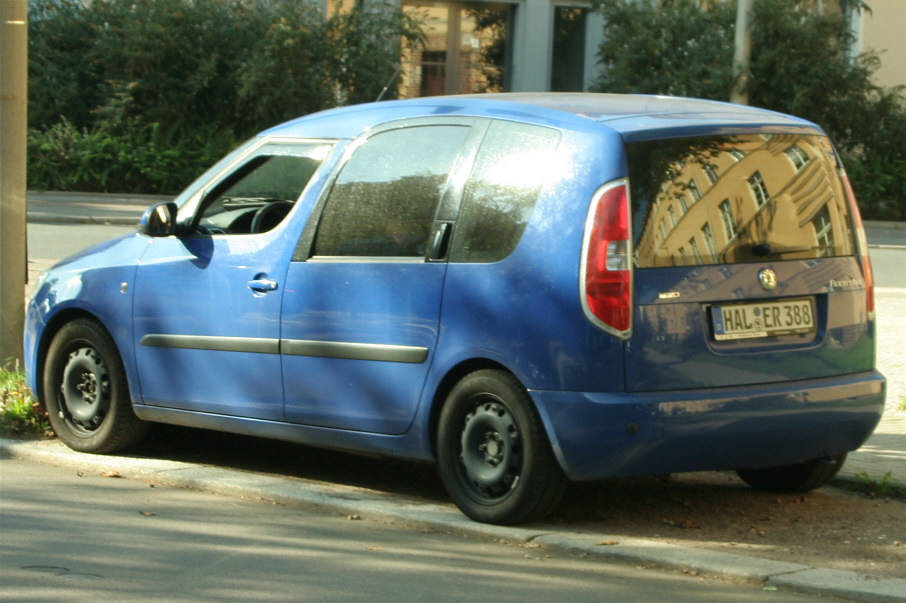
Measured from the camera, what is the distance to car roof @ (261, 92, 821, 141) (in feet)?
17.7

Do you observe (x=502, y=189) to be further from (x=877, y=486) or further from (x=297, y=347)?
(x=877, y=486)

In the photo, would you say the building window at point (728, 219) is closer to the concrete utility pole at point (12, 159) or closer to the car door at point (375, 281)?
the car door at point (375, 281)

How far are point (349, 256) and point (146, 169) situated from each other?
21.2 metres

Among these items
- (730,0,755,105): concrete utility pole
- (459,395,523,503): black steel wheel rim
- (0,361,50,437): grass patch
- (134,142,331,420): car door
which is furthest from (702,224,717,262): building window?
(730,0,755,105): concrete utility pole

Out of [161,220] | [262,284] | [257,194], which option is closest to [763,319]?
[262,284]

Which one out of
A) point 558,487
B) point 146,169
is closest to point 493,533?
point 558,487

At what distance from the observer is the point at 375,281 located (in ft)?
19.0

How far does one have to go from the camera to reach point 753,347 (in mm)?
5316

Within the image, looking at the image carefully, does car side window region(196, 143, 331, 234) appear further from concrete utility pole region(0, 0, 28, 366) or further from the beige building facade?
the beige building facade

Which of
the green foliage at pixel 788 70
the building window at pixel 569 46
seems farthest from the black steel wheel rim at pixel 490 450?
the building window at pixel 569 46

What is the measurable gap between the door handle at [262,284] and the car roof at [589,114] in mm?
682

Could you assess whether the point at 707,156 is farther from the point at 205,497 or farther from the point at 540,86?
the point at 540,86

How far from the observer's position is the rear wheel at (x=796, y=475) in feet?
20.0

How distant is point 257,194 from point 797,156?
2.47 meters
